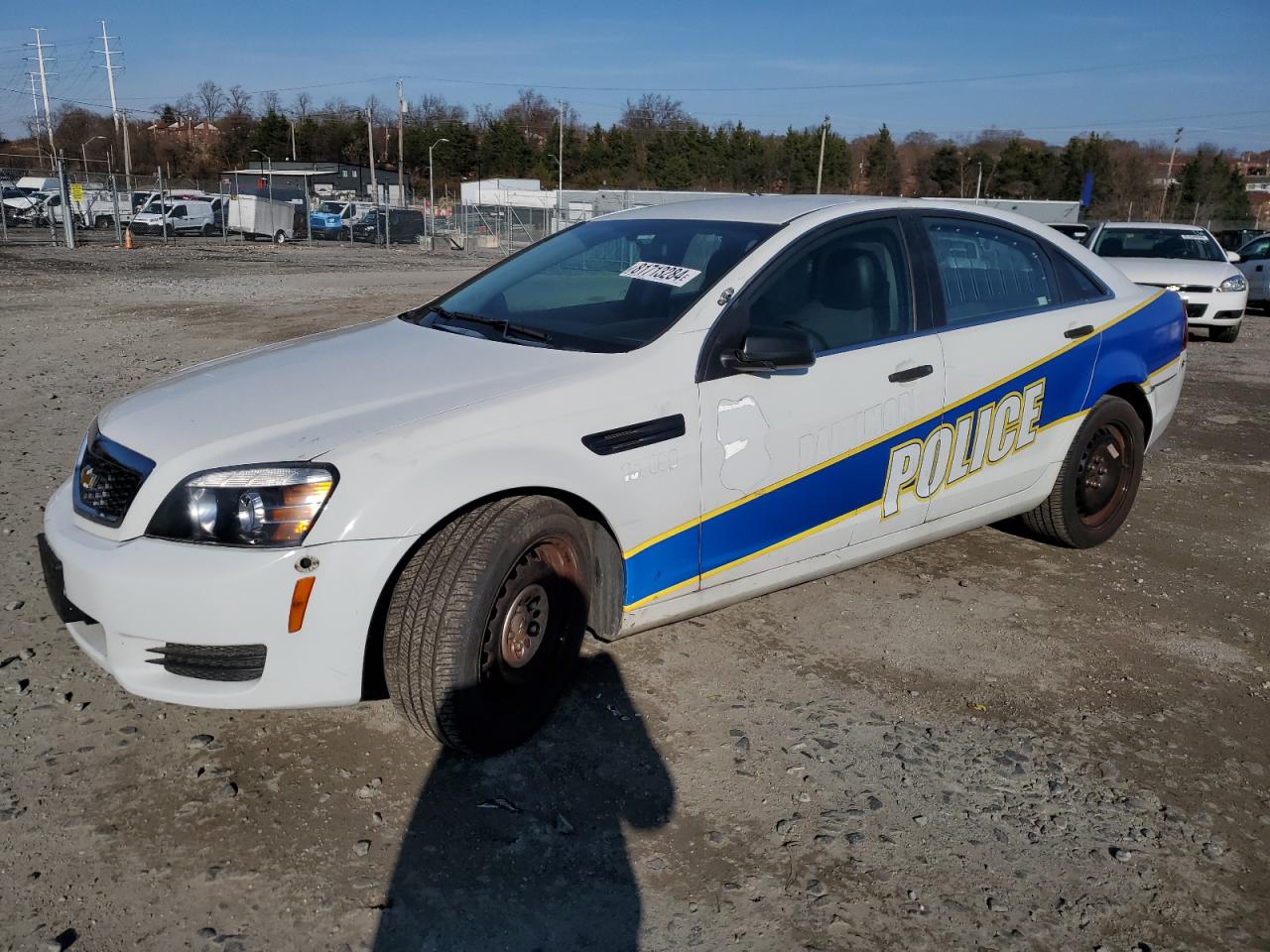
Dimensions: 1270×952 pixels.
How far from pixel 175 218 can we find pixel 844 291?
37.4m

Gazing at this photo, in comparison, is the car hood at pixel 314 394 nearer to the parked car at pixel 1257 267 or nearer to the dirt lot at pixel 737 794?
the dirt lot at pixel 737 794

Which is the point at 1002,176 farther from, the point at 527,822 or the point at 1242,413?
the point at 527,822

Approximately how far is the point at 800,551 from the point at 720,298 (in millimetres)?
949

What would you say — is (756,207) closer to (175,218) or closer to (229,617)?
(229,617)

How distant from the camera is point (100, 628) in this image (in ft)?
9.13

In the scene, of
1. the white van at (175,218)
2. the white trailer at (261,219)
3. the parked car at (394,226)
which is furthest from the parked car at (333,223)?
the white van at (175,218)

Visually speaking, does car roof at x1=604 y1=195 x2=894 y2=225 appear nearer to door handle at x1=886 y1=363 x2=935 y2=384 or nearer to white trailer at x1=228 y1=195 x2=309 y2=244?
door handle at x1=886 y1=363 x2=935 y2=384

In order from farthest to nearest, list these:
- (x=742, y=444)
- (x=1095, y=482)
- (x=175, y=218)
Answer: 1. (x=175, y=218)
2. (x=1095, y=482)
3. (x=742, y=444)

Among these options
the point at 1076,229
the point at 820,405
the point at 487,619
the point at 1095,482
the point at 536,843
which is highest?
the point at 1076,229

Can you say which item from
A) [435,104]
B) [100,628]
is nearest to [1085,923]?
[100,628]

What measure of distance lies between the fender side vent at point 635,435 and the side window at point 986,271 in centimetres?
→ 146

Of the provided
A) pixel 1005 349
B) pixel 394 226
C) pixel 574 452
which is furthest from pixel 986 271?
pixel 394 226

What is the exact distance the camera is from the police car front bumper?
8.29 feet

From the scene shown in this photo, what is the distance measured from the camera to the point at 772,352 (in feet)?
10.5
